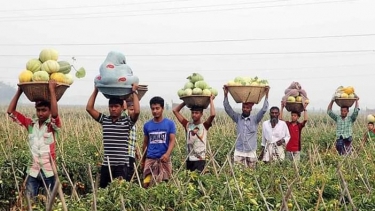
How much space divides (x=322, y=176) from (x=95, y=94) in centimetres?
229

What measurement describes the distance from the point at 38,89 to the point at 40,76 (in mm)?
129

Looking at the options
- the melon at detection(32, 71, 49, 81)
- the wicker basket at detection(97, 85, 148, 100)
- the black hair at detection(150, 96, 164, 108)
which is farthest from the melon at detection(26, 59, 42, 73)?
the black hair at detection(150, 96, 164, 108)

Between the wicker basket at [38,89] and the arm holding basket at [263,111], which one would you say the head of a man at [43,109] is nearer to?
the wicker basket at [38,89]

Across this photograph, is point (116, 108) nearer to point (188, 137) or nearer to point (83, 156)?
point (188, 137)

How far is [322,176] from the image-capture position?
4.09m

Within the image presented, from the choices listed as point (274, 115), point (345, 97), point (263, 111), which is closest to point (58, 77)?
point (263, 111)

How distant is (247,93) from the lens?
5770 mm

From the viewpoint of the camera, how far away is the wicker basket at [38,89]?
3.98 metres

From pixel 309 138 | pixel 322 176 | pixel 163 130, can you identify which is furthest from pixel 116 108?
pixel 309 138

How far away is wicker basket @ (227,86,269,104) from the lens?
18.9 feet

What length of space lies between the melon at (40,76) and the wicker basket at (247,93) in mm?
2549

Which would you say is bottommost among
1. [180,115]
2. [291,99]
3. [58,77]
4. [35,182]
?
[35,182]

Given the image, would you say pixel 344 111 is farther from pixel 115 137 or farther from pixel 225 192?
pixel 225 192

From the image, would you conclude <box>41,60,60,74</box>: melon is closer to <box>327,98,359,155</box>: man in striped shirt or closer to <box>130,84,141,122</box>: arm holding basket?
<box>130,84,141,122</box>: arm holding basket
